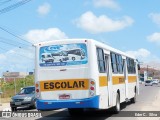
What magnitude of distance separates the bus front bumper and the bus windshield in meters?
1.39

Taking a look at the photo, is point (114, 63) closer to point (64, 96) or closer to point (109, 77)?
point (109, 77)

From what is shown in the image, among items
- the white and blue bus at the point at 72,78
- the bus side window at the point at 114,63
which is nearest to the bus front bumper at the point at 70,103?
the white and blue bus at the point at 72,78

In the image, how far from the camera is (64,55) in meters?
14.6

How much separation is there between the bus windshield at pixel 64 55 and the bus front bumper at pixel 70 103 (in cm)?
139

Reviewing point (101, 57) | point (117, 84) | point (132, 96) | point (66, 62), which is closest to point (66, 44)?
point (66, 62)

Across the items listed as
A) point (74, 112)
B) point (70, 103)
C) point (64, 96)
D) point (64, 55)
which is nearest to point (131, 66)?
point (74, 112)

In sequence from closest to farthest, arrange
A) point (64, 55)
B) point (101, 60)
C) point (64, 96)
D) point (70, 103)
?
point (70, 103)
point (64, 96)
point (64, 55)
point (101, 60)

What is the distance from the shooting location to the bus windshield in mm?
14367

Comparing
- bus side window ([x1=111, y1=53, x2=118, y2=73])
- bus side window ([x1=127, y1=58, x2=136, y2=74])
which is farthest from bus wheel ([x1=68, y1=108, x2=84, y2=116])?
bus side window ([x1=127, y1=58, x2=136, y2=74])

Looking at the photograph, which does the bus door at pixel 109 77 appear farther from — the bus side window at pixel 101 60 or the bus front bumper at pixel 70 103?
the bus front bumper at pixel 70 103

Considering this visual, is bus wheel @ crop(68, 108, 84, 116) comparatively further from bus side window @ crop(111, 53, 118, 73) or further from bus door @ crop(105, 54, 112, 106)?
bus side window @ crop(111, 53, 118, 73)

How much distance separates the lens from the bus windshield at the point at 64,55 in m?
14.4

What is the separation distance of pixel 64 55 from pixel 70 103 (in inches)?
71.9

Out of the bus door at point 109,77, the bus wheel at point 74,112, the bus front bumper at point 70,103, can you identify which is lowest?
the bus wheel at point 74,112
